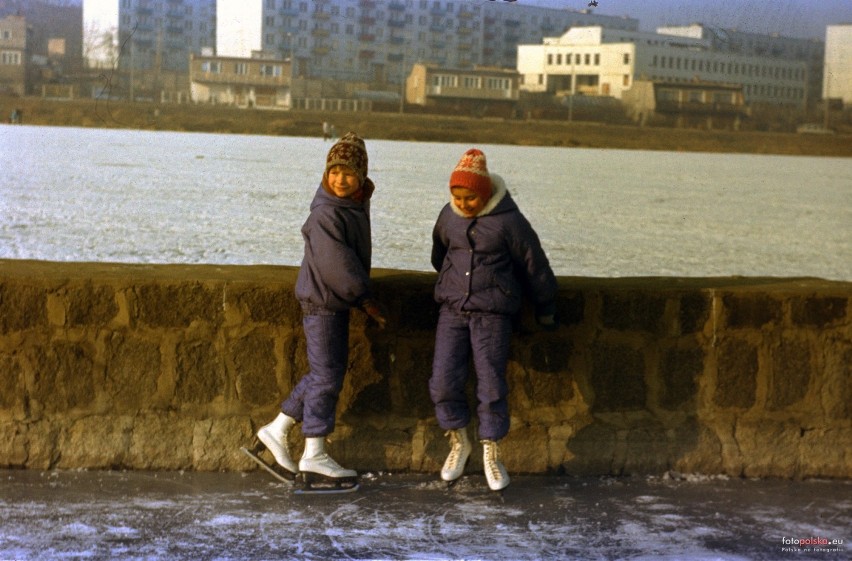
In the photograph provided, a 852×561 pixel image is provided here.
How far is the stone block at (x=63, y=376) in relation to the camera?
16.3ft

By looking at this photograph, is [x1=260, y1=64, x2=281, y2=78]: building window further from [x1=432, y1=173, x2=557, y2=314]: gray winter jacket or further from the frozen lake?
[x1=432, y1=173, x2=557, y2=314]: gray winter jacket

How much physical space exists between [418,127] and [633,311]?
20588 millimetres

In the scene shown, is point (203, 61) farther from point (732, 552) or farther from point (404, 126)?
point (732, 552)

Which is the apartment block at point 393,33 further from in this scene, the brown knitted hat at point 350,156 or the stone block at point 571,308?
the brown knitted hat at point 350,156

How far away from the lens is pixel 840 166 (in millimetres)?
35688

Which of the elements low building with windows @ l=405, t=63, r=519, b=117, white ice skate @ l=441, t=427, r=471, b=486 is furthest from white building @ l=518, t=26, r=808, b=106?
white ice skate @ l=441, t=427, r=471, b=486

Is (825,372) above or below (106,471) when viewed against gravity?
above

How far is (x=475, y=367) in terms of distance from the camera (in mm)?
4730

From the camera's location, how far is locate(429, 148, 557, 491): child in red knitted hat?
458 cm

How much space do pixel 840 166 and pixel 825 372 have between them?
107 ft

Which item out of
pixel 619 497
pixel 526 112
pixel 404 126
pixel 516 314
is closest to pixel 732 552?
pixel 619 497

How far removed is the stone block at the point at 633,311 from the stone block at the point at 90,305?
209cm

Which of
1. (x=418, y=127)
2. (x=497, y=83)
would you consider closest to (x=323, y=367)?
(x=497, y=83)

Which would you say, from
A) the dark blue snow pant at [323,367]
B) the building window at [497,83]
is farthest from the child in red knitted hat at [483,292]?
the building window at [497,83]
